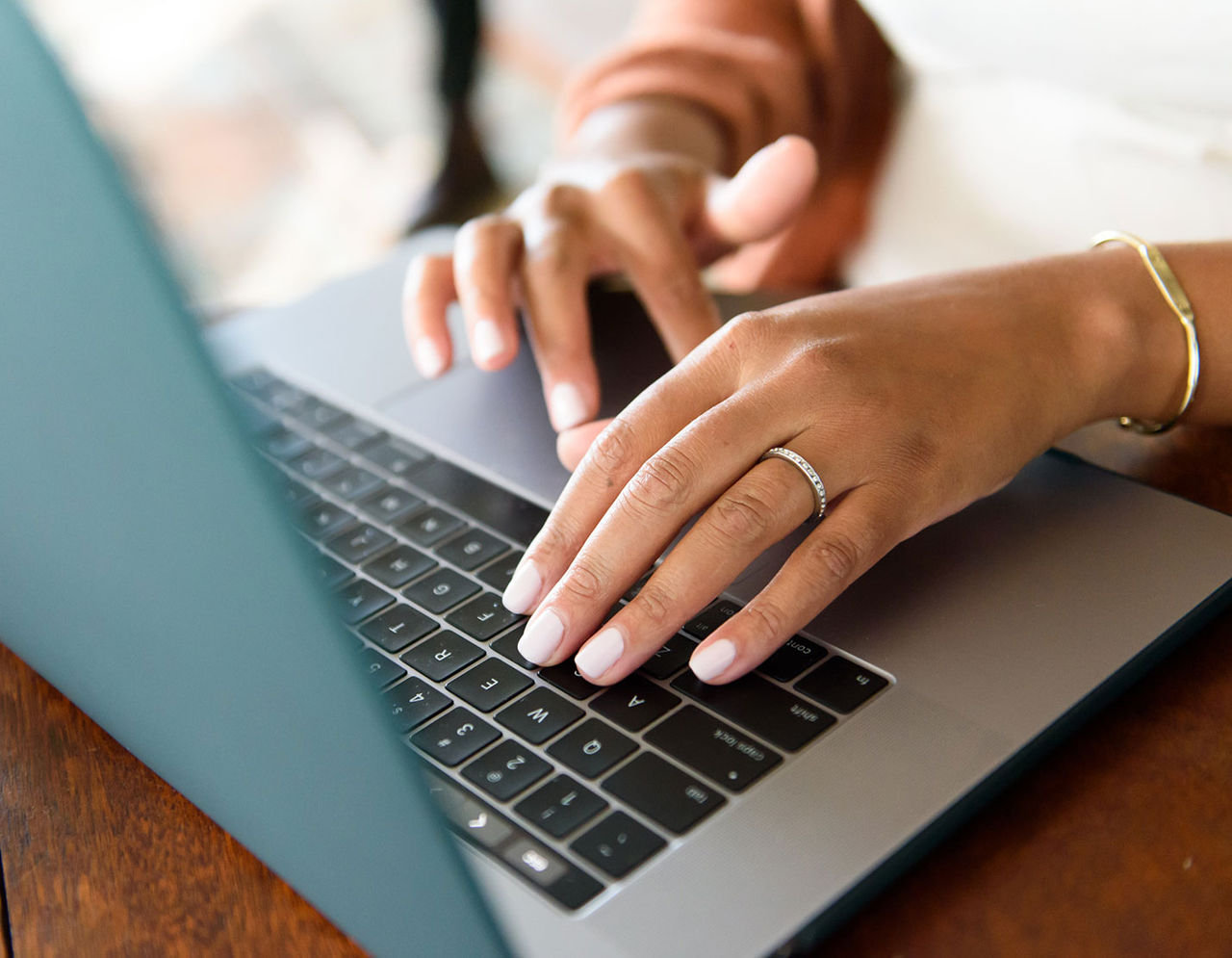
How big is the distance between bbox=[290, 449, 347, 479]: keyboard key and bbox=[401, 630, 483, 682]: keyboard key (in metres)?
0.17

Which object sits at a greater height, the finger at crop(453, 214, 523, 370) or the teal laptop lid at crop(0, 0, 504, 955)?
the teal laptop lid at crop(0, 0, 504, 955)

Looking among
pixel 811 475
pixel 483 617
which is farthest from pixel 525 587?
pixel 811 475

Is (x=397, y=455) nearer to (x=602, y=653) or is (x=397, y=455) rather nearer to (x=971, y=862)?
(x=602, y=653)

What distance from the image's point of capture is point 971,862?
34cm

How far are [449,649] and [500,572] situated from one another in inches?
2.1

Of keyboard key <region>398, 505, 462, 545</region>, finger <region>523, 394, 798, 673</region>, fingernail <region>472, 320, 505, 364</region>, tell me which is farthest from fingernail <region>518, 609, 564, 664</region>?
fingernail <region>472, 320, 505, 364</region>

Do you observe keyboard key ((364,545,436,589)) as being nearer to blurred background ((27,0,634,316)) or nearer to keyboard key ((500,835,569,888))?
keyboard key ((500,835,569,888))

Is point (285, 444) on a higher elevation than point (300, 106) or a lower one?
higher

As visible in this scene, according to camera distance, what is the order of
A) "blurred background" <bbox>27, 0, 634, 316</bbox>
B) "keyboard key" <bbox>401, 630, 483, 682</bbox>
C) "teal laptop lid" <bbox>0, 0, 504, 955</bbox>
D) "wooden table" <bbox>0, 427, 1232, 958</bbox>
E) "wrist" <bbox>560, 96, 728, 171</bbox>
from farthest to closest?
"blurred background" <bbox>27, 0, 634, 316</bbox> → "wrist" <bbox>560, 96, 728, 171</bbox> → "keyboard key" <bbox>401, 630, 483, 682</bbox> → "wooden table" <bbox>0, 427, 1232, 958</bbox> → "teal laptop lid" <bbox>0, 0, 504, 955</bbox>

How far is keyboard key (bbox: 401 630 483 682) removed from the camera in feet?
1.40

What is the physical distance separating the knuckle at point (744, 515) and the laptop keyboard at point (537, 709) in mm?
35

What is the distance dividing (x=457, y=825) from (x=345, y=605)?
149mm

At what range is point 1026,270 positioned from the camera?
0.52 m

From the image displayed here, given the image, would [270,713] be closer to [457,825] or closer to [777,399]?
[457,825]
